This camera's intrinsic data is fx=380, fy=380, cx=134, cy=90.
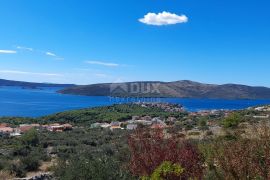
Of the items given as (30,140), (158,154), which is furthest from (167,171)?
(30,140)

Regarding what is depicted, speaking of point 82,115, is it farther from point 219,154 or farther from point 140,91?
point 140,91

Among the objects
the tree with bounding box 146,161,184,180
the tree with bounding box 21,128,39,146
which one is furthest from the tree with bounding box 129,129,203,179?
the tree with bounding box 21,128,39,146

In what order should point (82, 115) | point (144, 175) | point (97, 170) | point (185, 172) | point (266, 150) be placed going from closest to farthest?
point (266, 150), point (185, 172), point (144, 175), point (97, 170), point (82, 115)

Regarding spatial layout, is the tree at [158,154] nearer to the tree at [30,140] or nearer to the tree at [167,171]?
the tree at [167,171]

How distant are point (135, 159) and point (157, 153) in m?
0.47

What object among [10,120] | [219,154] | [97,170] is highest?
[219,154]

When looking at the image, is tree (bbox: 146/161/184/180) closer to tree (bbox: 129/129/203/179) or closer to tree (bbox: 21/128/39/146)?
tree (bbox: 129/129/203/179)

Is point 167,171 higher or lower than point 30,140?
higher

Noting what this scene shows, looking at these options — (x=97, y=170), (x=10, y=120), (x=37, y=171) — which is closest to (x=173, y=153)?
(x=97, y=170)

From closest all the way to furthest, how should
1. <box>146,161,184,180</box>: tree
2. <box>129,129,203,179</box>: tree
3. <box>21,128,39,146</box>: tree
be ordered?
1. <box>146,161,184,180</box>: tree
2. <box>129,129,203,179</box>: tree
3. <box>21,128,39,146</box>: tree

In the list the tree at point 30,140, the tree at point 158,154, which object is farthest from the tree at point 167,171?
the tree at point 30,140

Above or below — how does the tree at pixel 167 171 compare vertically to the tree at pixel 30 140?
above

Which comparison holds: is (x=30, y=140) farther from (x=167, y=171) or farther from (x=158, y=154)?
(x=167, y=171)

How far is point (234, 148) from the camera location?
5.09 metres
